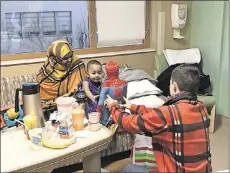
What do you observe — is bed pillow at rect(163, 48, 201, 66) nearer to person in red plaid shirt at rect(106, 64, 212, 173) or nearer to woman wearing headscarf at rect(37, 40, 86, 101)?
woman wearing headscarf at rect(37, 40, 86, 101)

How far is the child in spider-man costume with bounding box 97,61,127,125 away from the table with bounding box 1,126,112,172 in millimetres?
76

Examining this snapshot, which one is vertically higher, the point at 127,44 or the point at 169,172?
the point at 127,44

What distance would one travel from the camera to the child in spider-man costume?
41.2 inches

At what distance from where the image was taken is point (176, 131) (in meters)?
0.92

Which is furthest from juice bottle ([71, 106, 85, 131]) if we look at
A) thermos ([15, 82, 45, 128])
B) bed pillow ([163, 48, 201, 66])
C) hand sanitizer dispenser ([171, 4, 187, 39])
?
bed pillow ([163, 48, 201, 66])

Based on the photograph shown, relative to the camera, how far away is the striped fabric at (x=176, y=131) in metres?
0.91

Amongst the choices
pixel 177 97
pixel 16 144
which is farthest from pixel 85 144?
pixel 177 97

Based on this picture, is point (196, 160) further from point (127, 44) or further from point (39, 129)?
point (127, 44)

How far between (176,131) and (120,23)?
57 cm

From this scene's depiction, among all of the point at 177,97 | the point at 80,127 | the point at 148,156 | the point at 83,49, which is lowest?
the point at 148,156

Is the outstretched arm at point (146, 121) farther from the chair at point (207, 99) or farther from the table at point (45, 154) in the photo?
the chair at point (207, 99)

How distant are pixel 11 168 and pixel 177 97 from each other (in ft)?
1.80

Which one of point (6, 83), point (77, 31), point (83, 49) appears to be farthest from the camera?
point (83, 49)

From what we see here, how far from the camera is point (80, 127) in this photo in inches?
44.3
